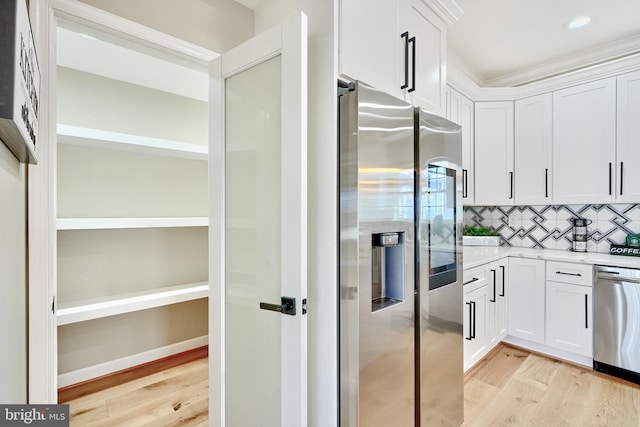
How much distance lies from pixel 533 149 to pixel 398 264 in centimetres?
257

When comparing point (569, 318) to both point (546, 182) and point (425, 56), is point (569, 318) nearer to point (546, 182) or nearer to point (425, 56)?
point (546, 182)

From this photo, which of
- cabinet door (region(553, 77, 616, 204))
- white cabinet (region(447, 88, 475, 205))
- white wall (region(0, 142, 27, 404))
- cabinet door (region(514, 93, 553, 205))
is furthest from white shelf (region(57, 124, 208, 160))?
cabinet door (region(553, 77, 616, 204))

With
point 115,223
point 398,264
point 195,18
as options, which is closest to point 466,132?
point 398,264

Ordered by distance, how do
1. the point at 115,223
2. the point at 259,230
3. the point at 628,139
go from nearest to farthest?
the point at 259,230
the point at 115,223
the point at 628,139

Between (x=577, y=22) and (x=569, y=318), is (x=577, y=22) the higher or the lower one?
the higher one

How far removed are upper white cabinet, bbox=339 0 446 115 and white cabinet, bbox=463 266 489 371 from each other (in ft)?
4.40

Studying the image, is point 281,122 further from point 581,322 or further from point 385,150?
point 581,322

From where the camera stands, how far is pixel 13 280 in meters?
0.90

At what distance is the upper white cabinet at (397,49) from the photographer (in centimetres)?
129

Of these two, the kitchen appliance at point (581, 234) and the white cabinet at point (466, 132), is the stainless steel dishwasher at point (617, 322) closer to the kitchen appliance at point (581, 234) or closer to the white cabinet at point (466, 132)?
the kitchen appliance at point (581, 234)

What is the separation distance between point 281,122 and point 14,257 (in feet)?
3.18

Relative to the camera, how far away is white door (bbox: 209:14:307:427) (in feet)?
3.91

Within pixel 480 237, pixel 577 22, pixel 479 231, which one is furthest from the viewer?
pixel 479 231

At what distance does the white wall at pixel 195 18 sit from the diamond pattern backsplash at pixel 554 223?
3.23m
